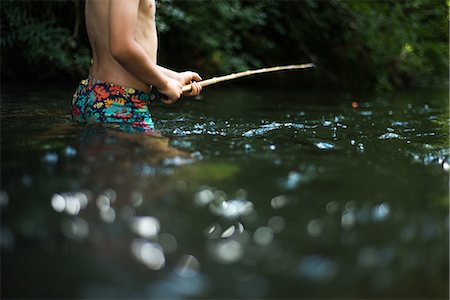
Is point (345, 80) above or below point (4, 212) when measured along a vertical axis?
above

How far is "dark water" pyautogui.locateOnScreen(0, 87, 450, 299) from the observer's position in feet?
4.11

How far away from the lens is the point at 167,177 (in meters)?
2.00

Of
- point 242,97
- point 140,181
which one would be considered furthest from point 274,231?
point 242,97

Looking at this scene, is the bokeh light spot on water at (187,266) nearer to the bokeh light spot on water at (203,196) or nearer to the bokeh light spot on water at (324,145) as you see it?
the bokeh light spot on water at (203,196)

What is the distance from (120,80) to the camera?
308 cm

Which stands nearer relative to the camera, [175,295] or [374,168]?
[175,295]

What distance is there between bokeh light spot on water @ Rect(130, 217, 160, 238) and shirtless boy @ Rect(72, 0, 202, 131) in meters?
1.48

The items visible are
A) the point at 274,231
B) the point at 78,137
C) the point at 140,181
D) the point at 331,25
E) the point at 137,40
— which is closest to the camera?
the point at 274,231

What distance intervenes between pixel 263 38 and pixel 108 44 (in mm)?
6715

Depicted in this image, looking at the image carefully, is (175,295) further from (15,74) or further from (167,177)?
(15,74)

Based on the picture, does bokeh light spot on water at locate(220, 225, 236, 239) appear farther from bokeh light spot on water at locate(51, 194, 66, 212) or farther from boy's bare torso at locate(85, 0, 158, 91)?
boy's bare torso at locate(85, 0, 158, 91)

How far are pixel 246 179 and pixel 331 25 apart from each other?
8107 mm

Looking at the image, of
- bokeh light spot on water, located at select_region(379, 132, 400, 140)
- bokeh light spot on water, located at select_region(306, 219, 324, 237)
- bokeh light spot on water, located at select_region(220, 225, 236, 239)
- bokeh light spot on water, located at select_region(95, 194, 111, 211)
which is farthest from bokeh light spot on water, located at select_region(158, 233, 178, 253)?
bokeh light spot on water, located at select_region(379, 132, 400, 140)

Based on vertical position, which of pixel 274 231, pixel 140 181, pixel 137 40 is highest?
pixel 137 40
